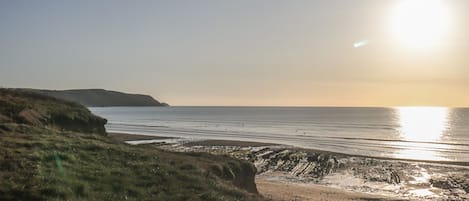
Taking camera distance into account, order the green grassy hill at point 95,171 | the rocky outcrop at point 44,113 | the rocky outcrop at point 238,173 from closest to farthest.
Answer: the green grassy hill at point 95,171, the rocky outcrop at point 238,173, the rocky outcrop at point 44,113

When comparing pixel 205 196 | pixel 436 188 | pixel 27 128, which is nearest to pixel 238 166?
pixel 205 196

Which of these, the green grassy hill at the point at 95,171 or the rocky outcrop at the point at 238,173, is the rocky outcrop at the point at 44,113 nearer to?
the green grassy hill at the point at 95,171

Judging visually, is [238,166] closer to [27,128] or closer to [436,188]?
[27,128]

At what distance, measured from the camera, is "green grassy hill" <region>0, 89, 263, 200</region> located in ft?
39.0

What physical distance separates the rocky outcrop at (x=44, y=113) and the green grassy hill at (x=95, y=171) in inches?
3.5

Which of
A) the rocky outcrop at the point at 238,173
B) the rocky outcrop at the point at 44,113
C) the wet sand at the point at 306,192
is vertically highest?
the rocky outcrop at the point at 44,113

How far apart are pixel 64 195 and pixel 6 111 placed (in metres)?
11.8

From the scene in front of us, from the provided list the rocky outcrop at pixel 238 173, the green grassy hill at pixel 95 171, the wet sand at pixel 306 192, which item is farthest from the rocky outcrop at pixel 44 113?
the wet sand at pixel 306 192

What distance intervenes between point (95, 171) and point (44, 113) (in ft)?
34.3

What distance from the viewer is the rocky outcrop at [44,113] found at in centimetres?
2102

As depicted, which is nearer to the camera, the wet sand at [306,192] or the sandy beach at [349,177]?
the wet sand at [306,192]

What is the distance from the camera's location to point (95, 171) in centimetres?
1380

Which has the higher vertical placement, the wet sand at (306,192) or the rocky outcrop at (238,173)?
the rocky outcrop at (238,173)

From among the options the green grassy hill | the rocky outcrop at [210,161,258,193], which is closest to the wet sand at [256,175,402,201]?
the rocky outcrop at [210,161,258,193]
